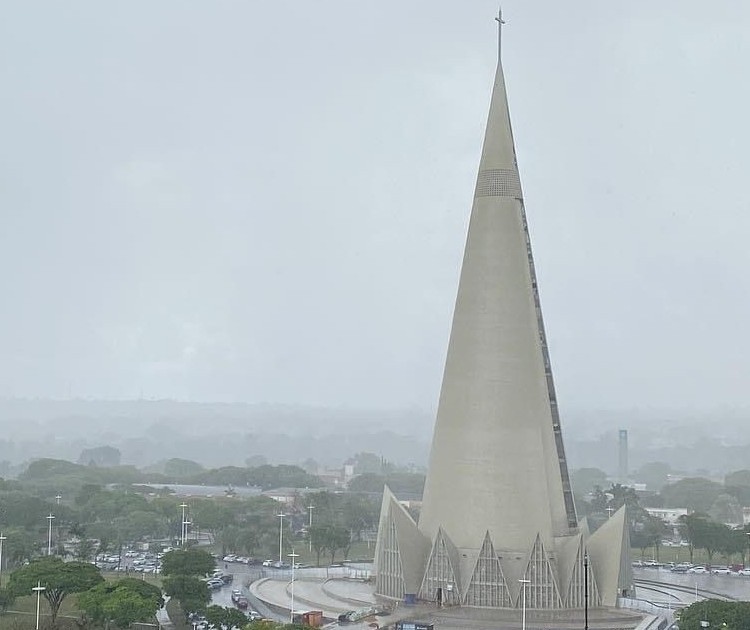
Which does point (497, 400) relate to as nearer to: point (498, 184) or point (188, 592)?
point (498, 184)

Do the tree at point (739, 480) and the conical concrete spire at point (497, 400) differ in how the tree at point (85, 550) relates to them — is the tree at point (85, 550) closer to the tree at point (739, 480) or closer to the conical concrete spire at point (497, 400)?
the conical concrete spire at point (497, 400)

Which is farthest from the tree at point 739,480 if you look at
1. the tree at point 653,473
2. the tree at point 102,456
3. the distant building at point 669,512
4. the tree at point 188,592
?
the tree at point 102,456

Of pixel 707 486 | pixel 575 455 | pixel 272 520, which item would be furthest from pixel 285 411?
pixel 272 520

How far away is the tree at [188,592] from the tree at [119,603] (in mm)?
1033

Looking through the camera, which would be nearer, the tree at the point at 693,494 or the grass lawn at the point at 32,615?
the grass lawn at the point at 32,615

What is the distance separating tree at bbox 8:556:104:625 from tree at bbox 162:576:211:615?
2044 mm

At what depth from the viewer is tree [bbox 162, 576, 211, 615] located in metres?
30.3

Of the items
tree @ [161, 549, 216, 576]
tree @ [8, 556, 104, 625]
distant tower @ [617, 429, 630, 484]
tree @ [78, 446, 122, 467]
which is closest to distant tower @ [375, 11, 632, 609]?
tree @ [161, 549, 216, 576]

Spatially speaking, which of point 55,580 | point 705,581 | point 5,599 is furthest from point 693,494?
point 55,580

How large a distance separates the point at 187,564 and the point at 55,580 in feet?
12.2

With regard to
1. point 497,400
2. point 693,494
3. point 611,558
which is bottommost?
point 693,494

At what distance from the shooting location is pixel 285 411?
597ft

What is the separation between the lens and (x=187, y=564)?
3173 cm

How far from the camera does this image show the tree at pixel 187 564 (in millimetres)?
31688
